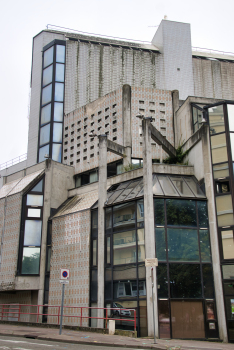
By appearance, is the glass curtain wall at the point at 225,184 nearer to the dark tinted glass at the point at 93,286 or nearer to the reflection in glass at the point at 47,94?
the dark tinted glass at the point at 93,286

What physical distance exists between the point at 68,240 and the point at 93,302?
192 inches

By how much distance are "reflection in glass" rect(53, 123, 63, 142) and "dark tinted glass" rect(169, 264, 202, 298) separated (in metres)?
19.1

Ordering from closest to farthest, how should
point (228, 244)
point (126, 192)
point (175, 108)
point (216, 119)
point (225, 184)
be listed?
point (228, 244), point (225, 184), point (216, 119), point (126, 192), point (175, 108)

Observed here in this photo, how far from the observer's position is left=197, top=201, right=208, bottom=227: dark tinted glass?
74.0ft

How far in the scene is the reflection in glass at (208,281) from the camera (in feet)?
68.9

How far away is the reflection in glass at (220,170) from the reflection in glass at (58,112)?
18.1 metres

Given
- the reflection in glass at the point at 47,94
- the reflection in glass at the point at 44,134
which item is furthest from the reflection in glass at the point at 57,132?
the reflection in glass at the point at 47,94

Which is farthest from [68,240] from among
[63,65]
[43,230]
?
[63,65]

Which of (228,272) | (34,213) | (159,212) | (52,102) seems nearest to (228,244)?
(228,272)

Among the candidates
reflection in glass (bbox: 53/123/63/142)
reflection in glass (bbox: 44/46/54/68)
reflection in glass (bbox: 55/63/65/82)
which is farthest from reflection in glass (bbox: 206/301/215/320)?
reflection in glass (bbox: 44/46/54/68)

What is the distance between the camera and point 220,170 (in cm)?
2319

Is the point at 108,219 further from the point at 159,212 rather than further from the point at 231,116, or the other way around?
the point at 231,116

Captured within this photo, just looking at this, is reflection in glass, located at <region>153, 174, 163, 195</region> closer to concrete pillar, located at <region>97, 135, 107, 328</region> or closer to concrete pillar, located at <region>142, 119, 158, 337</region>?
concrete pillar, located at <region>142, 119, 158, 337</region>

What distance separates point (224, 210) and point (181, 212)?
8.35 feet
